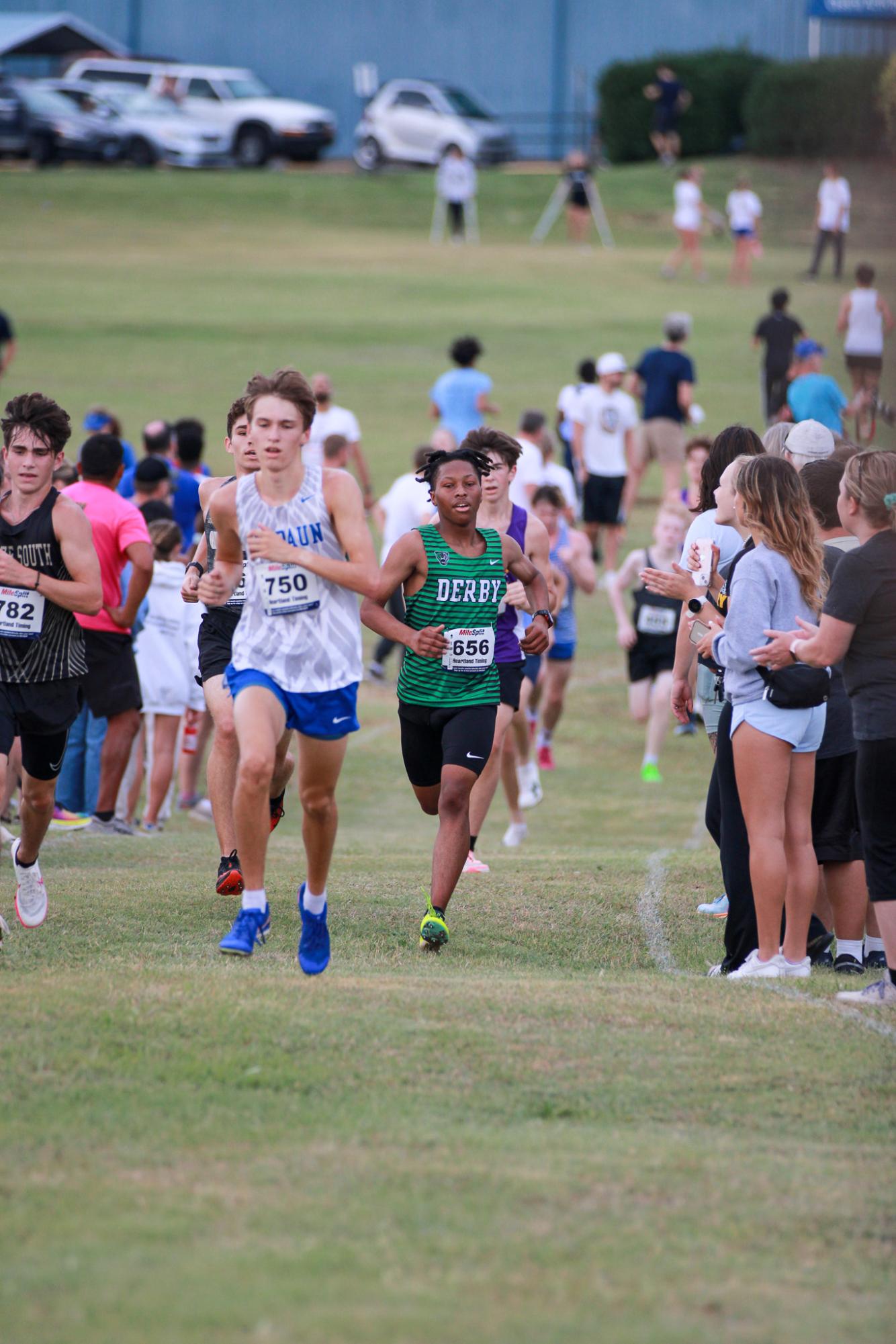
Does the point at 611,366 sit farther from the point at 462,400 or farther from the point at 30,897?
the point at 30,897

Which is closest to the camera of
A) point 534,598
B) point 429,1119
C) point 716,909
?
point 429,1119

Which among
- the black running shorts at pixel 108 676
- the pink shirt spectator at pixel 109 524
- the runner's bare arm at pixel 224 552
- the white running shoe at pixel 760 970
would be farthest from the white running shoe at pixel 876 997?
the black running shorts at pixel 108 676

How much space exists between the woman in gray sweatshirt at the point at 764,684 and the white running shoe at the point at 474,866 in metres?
2.63

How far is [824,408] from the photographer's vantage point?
14.6 meters

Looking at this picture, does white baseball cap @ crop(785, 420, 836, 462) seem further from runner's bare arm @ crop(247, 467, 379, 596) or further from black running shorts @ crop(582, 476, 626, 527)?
black running shorts @ crop(582, 476, 626, 527)

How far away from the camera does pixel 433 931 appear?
695 cm

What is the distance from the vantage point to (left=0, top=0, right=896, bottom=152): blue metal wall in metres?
46.8

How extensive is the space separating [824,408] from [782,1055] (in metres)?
9.99

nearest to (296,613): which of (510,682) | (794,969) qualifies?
(794,969)

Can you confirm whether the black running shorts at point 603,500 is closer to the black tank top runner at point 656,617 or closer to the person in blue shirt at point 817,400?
the person in blue shirt at point 817,400

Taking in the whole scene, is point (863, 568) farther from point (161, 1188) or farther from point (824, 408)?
point (824, 408)

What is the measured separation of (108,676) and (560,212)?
2983 centimetres

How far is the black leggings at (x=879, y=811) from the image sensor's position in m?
5.87

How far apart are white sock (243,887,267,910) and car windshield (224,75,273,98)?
37984mm
